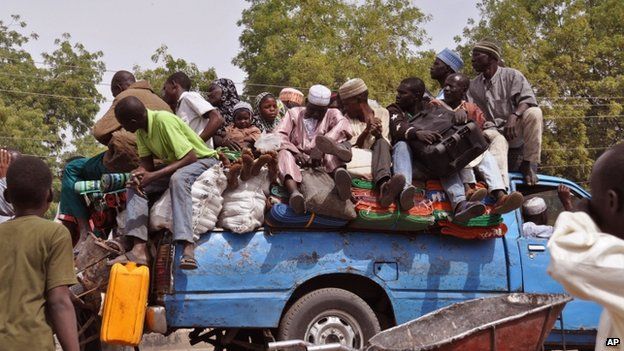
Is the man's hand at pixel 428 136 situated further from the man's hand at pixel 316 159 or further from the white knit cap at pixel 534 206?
the white knit cap at pixel 534 206

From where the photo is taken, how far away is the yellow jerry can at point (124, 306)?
6.48 m

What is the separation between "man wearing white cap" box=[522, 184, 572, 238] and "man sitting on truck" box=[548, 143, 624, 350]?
5.30 metres

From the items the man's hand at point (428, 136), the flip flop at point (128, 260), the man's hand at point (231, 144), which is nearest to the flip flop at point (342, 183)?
the man's hand at point (428, 136)

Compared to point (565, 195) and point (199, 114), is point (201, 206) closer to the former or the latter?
point (199, 114)

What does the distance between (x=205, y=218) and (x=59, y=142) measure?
24.3 metres

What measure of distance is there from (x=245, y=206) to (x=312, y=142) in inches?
38.6

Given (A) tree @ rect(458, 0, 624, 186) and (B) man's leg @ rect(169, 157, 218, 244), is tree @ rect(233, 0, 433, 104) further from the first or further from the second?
(B) man's leg @ rect(169, 157, 218, 244)

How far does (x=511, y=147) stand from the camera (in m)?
8.28

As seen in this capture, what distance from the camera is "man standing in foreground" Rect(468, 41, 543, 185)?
8.18 meters

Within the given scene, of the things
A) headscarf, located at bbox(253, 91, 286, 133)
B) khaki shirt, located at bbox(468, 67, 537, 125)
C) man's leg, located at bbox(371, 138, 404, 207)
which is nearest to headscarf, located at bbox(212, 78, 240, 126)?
headscarf, located at bbox(253, 91, 286, 133)

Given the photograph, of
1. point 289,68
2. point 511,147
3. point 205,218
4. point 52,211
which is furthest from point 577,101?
point 205,218

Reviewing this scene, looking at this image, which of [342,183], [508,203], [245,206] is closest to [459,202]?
[508,203]

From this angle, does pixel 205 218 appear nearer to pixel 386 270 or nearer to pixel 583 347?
pixel 386 270

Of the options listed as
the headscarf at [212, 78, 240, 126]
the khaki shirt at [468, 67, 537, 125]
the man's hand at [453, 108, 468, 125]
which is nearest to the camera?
the man's hand at [453, 108, 468, 125]
